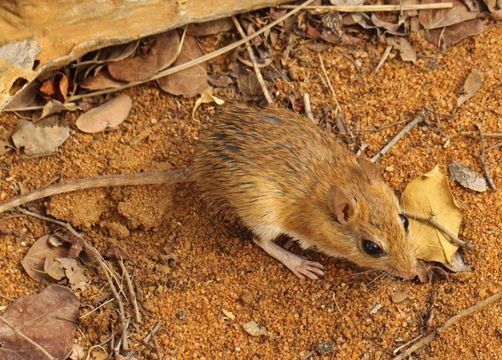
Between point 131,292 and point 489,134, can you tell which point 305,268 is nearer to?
point 131,292

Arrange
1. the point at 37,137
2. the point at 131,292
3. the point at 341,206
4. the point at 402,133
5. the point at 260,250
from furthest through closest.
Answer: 1. the point at 402,133
2. the point at 37,137
3. the point at 260,250
4. the point at 131,292
5. the point at 341,206

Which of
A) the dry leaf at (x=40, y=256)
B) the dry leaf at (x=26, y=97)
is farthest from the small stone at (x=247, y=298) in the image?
the dry leaf at (x=26, y=97)

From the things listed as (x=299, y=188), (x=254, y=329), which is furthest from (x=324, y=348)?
(x=299, y=188)

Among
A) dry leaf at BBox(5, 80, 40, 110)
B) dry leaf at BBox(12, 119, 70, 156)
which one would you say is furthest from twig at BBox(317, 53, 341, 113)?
dry leaf at BBox(5, 80, 40, 110)

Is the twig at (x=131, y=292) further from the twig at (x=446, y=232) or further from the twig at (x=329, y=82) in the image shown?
the twig at (x=446, y=232)

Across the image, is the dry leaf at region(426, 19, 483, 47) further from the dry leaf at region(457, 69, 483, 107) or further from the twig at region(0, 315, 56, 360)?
the twig at region(0, 315, 56, 360)

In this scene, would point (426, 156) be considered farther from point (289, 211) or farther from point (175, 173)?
point (175, 173)

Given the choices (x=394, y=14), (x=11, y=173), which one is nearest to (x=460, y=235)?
(x=394, y=14)
